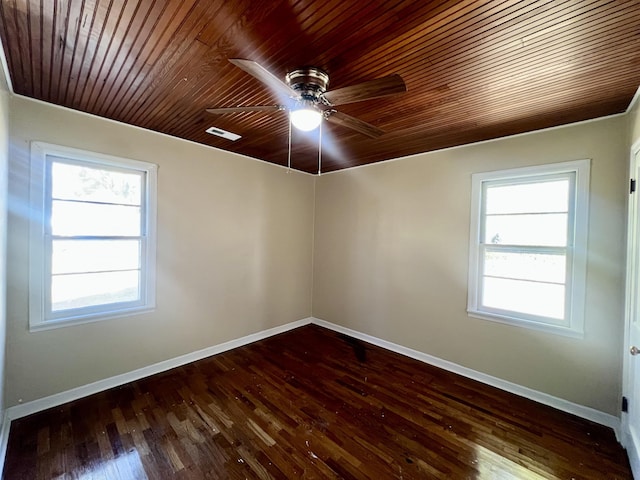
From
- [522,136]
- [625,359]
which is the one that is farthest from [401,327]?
[522,136]

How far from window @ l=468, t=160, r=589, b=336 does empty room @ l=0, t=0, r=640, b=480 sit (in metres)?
0.02

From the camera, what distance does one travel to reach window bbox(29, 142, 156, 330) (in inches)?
88.3

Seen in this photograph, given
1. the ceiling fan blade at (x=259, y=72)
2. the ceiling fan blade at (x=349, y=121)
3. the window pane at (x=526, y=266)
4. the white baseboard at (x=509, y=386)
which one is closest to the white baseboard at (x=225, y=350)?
the white baseboard at (x=509, y=386)

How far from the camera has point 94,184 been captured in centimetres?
253

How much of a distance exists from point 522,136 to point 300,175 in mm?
2880

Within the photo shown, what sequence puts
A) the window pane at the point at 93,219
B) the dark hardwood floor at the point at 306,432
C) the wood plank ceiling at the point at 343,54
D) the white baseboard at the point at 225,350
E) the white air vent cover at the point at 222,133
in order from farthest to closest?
the white air vent cover at the point at 222,133
the window pane at the point at 93,219
the white baseboard at the point at 225,350
the dark hardwood floor at the point at 306,432
the wood plank ceiling at the point at 343,54

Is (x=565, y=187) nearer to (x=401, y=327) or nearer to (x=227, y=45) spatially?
(x=401, y=327)

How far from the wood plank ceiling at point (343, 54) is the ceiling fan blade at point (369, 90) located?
200 millimetres

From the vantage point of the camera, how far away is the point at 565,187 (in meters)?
2.46

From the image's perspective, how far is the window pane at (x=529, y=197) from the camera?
2475mm

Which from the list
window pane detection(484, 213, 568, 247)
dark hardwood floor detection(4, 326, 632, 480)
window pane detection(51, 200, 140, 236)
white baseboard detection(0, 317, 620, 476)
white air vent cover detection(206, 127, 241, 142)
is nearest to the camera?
dark hardwood floor detection(4, 326, 632, 480)

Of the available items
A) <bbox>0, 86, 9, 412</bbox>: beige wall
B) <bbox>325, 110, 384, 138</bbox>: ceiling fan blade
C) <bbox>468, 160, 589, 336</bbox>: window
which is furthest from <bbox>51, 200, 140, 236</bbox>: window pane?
<bbox>468, 160, 589, 336</bbox>: window

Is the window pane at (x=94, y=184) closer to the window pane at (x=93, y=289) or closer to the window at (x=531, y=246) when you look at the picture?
the window pane at (x=93, y=289)

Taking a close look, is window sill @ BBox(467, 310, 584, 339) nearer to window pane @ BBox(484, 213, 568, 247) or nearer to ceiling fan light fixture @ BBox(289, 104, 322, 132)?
window pane @ BBox(484, 213, 568, 247)
